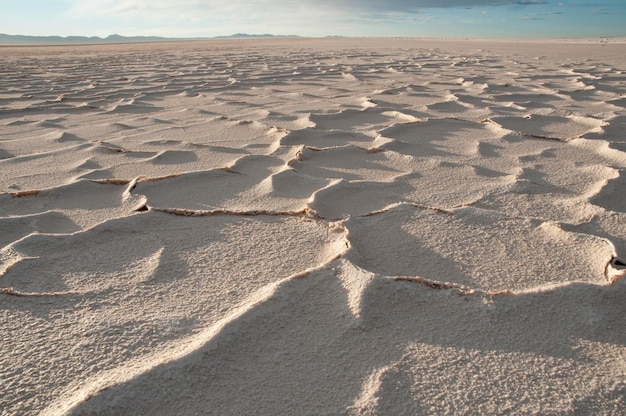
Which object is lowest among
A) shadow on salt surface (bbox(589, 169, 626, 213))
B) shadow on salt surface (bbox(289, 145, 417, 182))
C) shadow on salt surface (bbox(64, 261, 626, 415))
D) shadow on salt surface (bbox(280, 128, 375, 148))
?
shadow on salt surface (bbox(64, 261, 626, 415))

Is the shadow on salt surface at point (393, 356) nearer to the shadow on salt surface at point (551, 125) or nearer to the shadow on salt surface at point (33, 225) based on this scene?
the shadow on salt surface at point (33, 225)

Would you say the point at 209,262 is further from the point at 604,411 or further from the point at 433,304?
the point at 604,411

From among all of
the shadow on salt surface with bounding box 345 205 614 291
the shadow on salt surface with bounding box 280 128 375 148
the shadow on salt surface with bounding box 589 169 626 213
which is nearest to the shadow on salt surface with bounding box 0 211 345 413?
the shadow on salt surface with bounding box 345 205 614 291

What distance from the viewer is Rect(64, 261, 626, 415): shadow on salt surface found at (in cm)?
66

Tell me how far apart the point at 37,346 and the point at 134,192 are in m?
0.75

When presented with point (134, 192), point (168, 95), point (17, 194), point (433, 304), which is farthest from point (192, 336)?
point (168, 95)

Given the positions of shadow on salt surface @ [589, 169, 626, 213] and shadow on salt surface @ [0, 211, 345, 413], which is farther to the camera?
shadow on salt surface @ [589, 169, 626, 213]

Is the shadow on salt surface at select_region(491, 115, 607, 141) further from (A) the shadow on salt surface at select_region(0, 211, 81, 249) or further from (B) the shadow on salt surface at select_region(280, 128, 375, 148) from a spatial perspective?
(A) the shadow on salt surface at select_region(0, 211, 81, 249)

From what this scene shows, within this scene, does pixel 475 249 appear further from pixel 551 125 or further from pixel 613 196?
pixel 551 125

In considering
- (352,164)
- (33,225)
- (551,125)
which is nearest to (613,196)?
(352,164)

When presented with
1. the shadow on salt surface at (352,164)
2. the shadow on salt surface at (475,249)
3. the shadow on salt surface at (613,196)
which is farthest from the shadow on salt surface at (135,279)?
the shadow on salt surface at (613,196)

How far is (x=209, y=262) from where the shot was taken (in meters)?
1.05

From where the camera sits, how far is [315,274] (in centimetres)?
96

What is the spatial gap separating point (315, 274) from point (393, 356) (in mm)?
263
